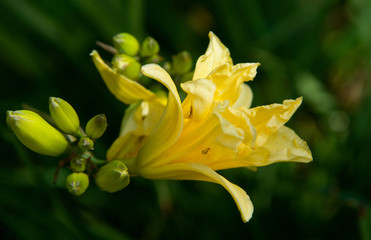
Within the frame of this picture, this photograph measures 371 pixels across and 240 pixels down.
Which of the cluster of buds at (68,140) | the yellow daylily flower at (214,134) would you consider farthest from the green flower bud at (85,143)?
the yellow daylily flower at (214,134)

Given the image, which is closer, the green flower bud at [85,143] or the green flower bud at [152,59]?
the green flower bud at [85,143]

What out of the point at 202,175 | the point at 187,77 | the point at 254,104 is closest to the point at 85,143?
the point at 202,175

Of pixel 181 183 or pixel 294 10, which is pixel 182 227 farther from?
pixel 294 10

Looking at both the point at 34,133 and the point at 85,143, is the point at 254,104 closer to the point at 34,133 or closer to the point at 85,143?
the point at 85,143

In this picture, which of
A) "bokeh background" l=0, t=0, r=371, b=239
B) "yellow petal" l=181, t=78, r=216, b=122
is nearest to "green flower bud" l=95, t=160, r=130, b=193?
"yellow petal" l=181, t=78, r=216, b=122

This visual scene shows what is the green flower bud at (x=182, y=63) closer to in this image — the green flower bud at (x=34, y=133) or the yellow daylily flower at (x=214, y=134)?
the yellow daylily flower at (x=214, y=134)

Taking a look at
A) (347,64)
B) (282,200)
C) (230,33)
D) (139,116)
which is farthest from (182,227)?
(347,64)
